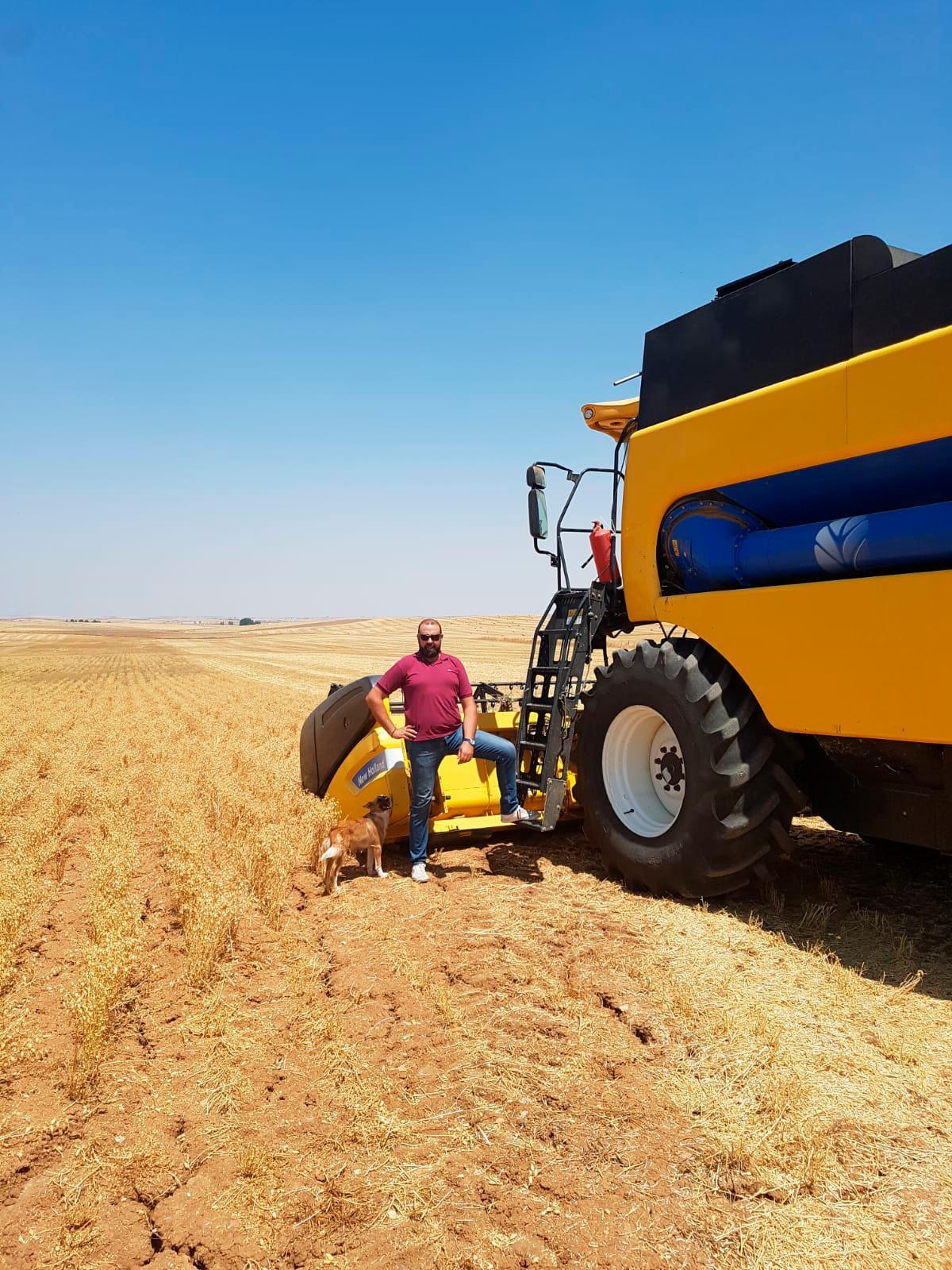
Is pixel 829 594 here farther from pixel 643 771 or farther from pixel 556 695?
pixel 556 695

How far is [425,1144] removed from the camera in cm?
274

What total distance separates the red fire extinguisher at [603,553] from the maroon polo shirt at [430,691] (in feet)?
3.95

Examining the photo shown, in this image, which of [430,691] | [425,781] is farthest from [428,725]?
[425,781]

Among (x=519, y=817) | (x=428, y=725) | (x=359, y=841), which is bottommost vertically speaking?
(x=359, y=841)

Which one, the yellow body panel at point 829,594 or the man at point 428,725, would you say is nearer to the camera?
the yellow body panel at point 829,594

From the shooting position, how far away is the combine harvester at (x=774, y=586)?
12.3ft

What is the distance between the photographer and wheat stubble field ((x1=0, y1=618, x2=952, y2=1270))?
93.8 inches

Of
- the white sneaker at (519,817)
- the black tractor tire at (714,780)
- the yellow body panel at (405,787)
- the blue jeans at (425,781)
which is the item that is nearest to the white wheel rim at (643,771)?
the black tractor tire at (714,780)

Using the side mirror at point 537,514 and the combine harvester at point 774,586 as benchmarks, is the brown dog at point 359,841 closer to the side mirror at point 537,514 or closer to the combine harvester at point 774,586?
the combine harvester at point 774,586

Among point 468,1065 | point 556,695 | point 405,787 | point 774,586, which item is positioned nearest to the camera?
point 468,1065

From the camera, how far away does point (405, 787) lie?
646 centimetres

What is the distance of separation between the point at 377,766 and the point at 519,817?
1.26 metres

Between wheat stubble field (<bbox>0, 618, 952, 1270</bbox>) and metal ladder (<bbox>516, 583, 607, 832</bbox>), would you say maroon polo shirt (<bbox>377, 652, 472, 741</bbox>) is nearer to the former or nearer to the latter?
metal ladder (<bbox>516, 583, 607, 832</bbox>)

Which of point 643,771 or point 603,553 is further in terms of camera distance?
point 603,553
